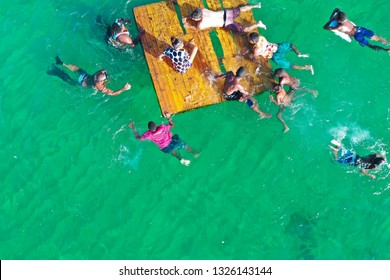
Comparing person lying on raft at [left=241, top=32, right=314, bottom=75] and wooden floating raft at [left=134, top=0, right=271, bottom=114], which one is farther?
wooden floating raft at [left=134, top=0, right=271, bottom=114]

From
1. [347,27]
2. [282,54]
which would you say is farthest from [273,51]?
[347,27]

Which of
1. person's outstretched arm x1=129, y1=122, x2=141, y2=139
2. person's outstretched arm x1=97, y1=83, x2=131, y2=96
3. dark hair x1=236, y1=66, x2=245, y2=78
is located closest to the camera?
dark hair x1=236, y1=66, x2=245, y2=78

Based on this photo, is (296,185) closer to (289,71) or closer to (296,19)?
(289,71)

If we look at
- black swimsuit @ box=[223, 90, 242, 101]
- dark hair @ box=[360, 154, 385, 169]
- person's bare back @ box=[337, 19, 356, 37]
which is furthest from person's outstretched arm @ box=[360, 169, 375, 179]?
black swimsuit @ box=[223, 90, 242, 101]

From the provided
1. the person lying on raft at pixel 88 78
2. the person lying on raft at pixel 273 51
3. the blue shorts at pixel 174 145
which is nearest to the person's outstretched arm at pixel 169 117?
the blue shorts at pixel 174 145

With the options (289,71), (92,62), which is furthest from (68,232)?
(289,71)

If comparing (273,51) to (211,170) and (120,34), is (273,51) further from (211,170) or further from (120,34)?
(120,34)

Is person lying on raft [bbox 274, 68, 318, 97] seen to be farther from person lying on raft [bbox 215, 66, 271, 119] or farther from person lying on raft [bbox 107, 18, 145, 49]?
person lying on raft [bbox 107, 18, 145, 49]
